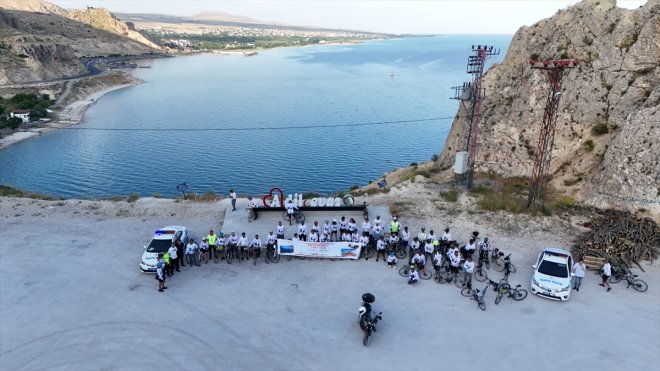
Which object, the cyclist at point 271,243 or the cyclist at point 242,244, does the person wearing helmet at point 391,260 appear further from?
the cyclist at point 242,244

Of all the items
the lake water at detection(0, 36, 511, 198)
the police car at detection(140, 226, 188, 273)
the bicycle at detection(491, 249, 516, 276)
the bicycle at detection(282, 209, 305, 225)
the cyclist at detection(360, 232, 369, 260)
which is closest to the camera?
the police car at detection(140, 226, 188, 273)

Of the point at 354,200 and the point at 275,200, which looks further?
the point at 354,200

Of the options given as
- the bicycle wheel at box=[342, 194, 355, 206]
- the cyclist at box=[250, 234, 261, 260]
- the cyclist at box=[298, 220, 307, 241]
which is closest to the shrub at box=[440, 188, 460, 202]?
the bicycle wheel at box=[342, 194, 355, 206]

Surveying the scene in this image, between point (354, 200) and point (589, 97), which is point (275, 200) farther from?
point (589, 97)

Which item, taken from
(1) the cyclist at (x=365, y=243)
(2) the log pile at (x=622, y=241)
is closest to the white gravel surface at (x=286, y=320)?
(1) the cyclist at (x=365, y=243)

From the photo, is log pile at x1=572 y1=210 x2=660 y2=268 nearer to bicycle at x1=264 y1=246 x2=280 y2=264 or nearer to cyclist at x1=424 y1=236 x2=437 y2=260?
cyclist at x1=424 y1=236 x2=437 y2=260

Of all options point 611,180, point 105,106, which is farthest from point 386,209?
point 105,106

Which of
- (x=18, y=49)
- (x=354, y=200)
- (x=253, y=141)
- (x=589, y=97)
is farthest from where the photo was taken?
(x=18, y=49)
